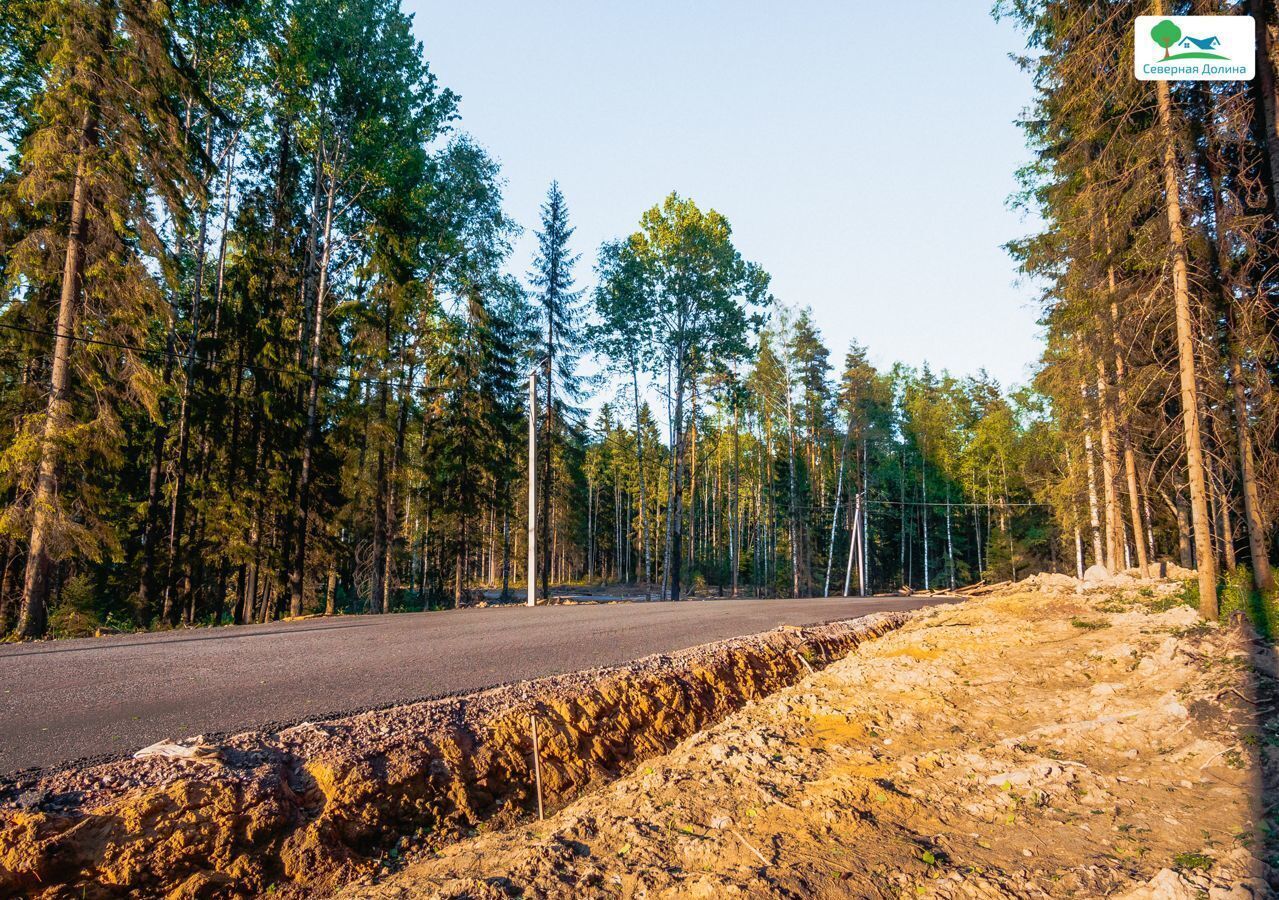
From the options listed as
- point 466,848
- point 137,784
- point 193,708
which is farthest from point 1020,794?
point 193,708

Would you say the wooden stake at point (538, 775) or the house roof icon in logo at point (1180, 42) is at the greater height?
the house roof icon in logo at point (1180, 42)

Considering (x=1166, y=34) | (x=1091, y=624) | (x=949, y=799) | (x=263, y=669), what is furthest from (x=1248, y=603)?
(x=263, y=669)

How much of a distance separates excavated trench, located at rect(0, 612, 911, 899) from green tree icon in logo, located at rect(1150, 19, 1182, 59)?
39.0 ft

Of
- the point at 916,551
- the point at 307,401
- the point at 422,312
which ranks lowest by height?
the point at 916,551

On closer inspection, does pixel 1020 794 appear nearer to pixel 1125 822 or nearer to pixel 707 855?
pixel 1125 822

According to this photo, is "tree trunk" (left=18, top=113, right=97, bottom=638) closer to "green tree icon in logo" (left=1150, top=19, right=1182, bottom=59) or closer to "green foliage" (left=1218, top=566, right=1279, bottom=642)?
"green foliage" (left=1218, top=566, right=1279, bottom=642)

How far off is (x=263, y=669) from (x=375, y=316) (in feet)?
45.4

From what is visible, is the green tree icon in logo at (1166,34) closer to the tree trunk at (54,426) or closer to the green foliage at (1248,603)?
the green foliage at (1248,603)

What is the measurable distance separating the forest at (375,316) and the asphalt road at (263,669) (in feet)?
16.0

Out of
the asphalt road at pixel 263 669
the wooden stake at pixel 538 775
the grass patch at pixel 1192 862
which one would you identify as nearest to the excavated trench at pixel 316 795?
the wooden stake at pixel 538 775

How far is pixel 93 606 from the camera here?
45.4 feet

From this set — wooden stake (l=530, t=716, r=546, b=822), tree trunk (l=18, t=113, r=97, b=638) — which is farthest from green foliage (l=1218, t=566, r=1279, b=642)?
tree trunk (l=18, t=113, r=97, b=638)

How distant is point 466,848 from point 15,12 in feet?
63.5

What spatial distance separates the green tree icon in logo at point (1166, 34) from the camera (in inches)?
352
